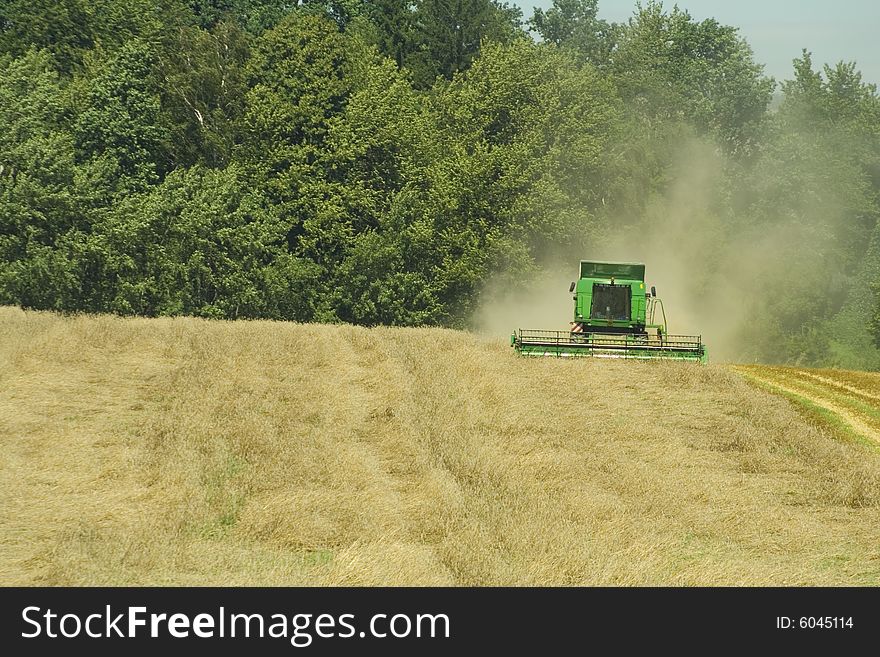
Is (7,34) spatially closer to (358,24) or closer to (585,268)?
(358,24)

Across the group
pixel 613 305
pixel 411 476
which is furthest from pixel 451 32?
pixel 411 476

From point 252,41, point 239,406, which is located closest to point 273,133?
point 252,41

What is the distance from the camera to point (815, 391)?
97.1ft

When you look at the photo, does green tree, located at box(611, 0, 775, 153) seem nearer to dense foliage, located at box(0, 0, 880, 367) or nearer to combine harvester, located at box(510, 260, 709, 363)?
dense foliage, located at box(0, 0, 880, 367)

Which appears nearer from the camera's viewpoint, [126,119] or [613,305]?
[613,305]

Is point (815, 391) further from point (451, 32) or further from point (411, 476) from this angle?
point (451, 32)

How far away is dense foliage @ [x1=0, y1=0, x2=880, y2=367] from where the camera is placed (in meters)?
45.0

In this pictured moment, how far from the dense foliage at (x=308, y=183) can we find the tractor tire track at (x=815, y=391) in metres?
17.4

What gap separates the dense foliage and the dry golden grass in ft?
57.7

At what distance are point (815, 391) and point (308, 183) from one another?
2657cm

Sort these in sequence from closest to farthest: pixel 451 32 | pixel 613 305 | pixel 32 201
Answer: pixel 613 305 < pixel 32 201 < pixel 451 32

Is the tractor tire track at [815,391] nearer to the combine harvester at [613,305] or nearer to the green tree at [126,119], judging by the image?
the combine harvester at [613,305]

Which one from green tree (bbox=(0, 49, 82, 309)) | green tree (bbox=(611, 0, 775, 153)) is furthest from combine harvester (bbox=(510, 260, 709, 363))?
green tree (bbox=(611, 0, 775, 153))

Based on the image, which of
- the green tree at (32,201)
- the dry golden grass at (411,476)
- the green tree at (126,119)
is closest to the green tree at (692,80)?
the green tree at (126,119)
